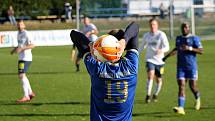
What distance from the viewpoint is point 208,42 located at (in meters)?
38.9

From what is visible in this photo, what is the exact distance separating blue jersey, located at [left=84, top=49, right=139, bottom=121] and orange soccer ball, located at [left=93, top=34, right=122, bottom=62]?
0.49 feet

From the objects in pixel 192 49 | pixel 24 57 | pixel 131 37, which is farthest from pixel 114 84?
pixel 24 57

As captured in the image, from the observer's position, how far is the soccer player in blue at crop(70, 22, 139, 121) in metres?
5.63

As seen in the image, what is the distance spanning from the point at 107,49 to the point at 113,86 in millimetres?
468

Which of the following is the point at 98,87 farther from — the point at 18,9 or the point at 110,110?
the point at 18,9

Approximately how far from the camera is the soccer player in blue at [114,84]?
5.63 metres

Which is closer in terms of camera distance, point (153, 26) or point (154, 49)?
point (153, 26)

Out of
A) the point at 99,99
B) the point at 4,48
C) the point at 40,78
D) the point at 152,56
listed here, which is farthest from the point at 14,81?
the point at 4,48

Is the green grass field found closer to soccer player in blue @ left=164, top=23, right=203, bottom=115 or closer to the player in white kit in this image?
soccer player in blue @ left=164, top=23, right=203, bottom=115

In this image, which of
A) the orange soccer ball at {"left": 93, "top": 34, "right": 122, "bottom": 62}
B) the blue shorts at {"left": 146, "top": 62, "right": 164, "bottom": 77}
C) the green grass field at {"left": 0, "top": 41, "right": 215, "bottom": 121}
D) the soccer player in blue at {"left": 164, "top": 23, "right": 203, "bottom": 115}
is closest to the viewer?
the orange soccer ball at {"left": 93, "top": 34, "right": 122, "bottom": 62}

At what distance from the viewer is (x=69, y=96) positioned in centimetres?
1530

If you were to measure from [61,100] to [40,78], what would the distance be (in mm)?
5748

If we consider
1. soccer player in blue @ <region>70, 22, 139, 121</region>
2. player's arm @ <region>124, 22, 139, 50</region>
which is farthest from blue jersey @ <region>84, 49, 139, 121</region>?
player's arm @ <region>124, 22, 139, 50</region>

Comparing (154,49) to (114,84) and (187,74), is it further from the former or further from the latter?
(114,84)
